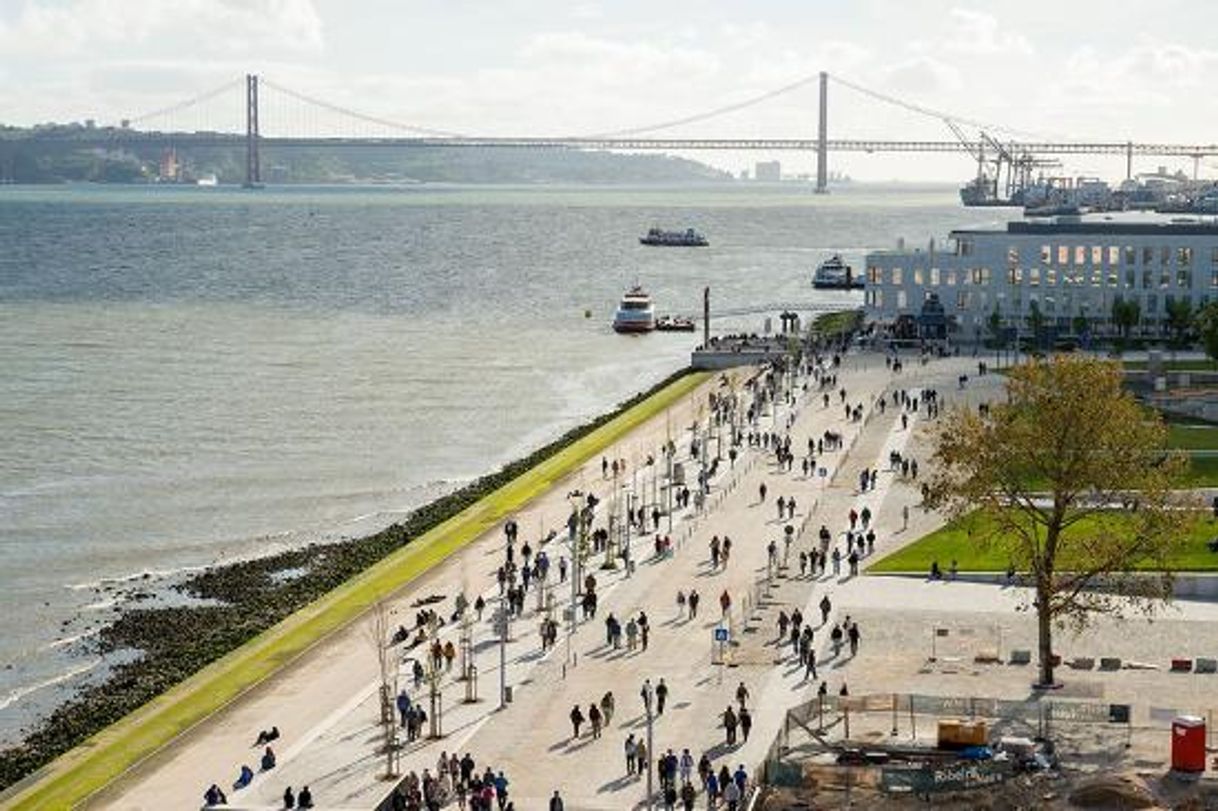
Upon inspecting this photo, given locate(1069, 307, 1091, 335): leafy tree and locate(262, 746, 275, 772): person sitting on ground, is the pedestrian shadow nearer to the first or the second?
locate(262, 746, 275, 772): person sitting on ground

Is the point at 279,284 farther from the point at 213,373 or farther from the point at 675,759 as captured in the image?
the point at 675,759

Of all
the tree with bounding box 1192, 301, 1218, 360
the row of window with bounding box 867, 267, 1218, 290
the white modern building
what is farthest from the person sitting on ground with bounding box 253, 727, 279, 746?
the row of window with bounding box 867, 267, 1218, 290

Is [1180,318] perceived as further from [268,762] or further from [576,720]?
[268,762]

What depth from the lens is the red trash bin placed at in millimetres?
33625

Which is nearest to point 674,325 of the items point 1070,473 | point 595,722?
point 1070,473

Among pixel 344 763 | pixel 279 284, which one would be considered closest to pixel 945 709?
pixel 344 763

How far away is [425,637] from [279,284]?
136 meters

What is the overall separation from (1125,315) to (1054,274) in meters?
7.38

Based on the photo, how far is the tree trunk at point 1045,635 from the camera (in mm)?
39822

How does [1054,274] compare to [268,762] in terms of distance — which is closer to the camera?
[268,762]

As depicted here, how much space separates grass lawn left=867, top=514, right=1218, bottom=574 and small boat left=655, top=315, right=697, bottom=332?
275 feet

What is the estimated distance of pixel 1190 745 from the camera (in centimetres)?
3372

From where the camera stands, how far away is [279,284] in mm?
177750

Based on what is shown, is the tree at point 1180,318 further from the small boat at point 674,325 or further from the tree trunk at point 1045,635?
the tree trunk at point 1045,635
